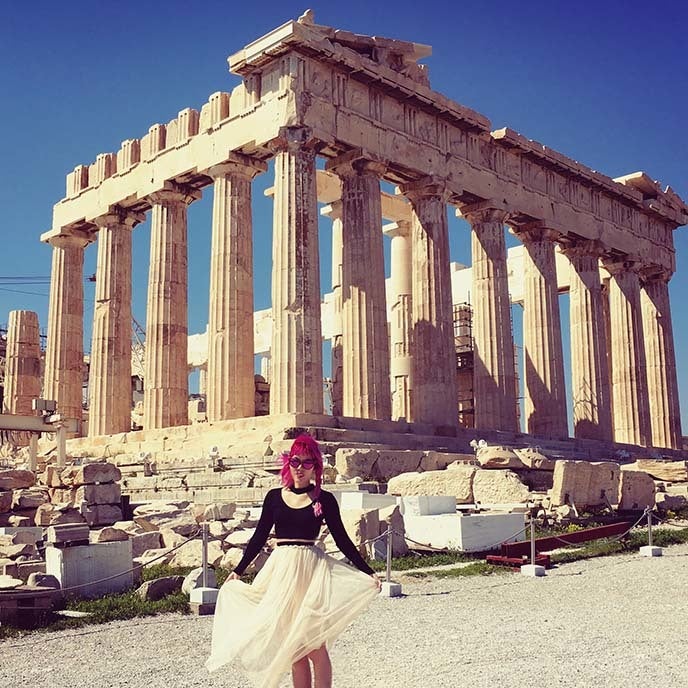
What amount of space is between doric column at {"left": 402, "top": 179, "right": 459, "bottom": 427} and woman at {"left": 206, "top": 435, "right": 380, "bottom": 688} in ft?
71.7

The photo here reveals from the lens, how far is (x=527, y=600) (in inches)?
414

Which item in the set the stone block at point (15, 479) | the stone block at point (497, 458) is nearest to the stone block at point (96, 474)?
the stone block at point (15, 479)

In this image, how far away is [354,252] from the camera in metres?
26.7

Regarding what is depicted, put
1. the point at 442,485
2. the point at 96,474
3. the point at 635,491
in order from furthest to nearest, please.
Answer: the point at 635,491 < the point at 442,485 < the point at 96,474

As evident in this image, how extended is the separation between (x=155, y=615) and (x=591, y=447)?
2416 cm

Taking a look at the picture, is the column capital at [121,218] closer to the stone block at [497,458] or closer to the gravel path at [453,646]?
the stone block at [497,458]

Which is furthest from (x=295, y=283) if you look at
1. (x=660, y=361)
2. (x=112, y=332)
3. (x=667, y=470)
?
(x=660, y=361)

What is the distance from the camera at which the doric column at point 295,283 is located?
79.2 feet

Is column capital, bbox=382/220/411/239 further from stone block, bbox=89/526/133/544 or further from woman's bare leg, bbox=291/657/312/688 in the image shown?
woman's bare leg, bbox=291/657/312/688

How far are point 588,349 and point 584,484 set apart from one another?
17898 mm

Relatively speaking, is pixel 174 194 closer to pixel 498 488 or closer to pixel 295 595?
pixel 498 488

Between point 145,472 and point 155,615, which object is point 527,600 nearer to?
point 155,615

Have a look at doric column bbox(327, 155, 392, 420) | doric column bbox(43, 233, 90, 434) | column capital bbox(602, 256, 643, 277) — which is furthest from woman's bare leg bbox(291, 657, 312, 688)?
column capital bbox(602, 256, 643, 277)

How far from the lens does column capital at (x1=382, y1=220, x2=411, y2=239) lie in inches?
1416
